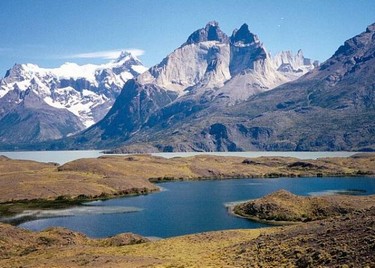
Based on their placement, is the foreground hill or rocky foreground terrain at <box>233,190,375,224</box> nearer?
the foreground hill

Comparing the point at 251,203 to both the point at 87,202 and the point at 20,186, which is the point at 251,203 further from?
the point at 20,186

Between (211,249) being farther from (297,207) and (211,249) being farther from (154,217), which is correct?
(297,207)

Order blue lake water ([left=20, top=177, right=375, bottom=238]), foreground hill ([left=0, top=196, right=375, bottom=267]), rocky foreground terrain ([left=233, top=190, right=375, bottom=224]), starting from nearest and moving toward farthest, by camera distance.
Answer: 1. foreground hill ([left=0, top=196, right=375, bottom=267])
2. blue lake water ([left=20, top=177, right=375, bottom=238])
3. rocky foreground terrain ([left=233, top=190, right=375, bottom=224])

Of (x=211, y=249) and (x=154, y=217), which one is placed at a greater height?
(x=211, y=249)

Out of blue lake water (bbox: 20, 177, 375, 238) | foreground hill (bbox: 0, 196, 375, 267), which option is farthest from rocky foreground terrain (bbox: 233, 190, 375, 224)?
foreground hill (bbox: 0, 196, 375, 267)

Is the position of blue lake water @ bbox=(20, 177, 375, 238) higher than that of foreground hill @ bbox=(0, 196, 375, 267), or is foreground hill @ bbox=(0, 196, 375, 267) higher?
foreground hill @ bbox=(0, 196, 375, 267)

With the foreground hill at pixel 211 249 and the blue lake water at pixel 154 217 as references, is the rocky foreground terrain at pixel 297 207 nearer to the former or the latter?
the blue lake water at pixel 154 217

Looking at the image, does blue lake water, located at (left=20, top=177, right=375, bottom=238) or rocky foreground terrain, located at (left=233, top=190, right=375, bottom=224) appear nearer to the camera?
blue lake water, located at (left=20, top=177, right=375, bottom=238)

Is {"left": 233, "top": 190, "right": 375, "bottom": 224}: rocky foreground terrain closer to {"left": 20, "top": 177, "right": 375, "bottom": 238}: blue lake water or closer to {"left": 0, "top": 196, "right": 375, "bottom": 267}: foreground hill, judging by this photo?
{"left": 20, "top": 177, "right": 375, "bottom": 238}: blue lake water

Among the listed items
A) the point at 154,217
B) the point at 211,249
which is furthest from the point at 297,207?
the point at 211,249

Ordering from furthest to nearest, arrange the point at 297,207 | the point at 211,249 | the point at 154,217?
1. the point at 154,217
2. the point at 297,207
3. the point at 211,249

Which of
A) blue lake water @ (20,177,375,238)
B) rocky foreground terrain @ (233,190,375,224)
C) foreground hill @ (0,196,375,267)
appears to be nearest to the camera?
foreground hill @ (0,196,375,267)

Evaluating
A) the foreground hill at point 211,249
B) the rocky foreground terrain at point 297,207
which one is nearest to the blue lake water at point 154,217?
the rocky foreground terrain at point 297,207

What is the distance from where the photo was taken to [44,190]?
191 m
